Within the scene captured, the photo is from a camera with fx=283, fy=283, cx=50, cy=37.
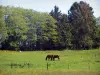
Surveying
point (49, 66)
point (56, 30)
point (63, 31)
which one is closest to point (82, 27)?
point (63, 31)

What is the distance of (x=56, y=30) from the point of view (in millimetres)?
51906

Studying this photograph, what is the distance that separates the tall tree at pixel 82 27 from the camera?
4165 centimetres

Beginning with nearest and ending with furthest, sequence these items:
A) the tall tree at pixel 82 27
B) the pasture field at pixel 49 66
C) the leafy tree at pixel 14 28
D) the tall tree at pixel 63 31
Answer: the pasture field at pixel 49 66
the leafy tree at pixel 14 28
the tall tree at pixel 82 27
the tall tree at pixel 63 31

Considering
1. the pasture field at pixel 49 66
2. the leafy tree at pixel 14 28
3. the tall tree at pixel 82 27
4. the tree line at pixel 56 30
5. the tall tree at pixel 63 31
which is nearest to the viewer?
the pasture field at pixel 49 66

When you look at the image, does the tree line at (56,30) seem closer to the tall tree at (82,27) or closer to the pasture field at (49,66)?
the tall tree at (82,27)

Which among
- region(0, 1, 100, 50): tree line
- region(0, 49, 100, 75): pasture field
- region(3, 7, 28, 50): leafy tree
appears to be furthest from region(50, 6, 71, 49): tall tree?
region(0, 49, 100, 75): pasture field

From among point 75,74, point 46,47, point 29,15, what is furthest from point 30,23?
point 75,74

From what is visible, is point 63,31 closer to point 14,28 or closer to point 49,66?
point 14,28

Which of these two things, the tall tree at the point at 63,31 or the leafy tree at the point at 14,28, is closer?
the leafy tree at the point at 14,28

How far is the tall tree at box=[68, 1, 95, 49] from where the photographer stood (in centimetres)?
4165

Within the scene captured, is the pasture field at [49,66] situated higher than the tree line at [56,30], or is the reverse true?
the tree line at [56,30]

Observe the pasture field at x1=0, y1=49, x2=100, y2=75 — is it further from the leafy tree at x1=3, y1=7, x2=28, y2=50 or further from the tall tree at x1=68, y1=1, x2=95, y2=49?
the tall tree at x1=68, y1=1, x2=95, y2=49

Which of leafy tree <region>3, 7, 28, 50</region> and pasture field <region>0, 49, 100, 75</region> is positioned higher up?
leafy tree <region>3, 7, 28, 50</region>

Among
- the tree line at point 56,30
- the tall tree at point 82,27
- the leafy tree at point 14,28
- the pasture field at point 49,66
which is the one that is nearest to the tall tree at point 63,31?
the tree line at point 56,30
